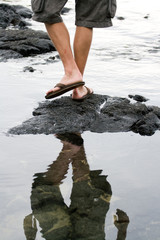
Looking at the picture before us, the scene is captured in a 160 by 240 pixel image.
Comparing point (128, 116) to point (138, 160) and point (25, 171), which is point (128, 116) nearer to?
point (138, 160)

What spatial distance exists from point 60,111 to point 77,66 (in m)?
0.46

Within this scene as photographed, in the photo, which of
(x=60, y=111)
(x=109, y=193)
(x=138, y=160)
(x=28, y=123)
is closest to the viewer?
(x=109, y=193)

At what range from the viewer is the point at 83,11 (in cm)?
394

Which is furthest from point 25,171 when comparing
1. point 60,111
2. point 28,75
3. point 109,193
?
point 28,75

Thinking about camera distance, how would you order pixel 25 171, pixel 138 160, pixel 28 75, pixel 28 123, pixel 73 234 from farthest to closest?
pixel 28 75
pixel 28 123
pixel 138 160
pixel 25 171
pixel 73 234

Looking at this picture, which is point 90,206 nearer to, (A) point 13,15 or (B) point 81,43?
(B) point 81,43

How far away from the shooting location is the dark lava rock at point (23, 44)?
21.4 feet

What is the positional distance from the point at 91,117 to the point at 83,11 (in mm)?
894

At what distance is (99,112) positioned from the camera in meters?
4.19

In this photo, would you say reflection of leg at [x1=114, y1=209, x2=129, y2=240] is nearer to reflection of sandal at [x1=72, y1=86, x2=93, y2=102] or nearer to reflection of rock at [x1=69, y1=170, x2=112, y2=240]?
reflection of rock at [x1=69, y1=170, x2=112, y2=240]

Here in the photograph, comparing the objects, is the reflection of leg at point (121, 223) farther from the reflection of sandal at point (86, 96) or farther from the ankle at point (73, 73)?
the reflection of sandal at point (86, 96)

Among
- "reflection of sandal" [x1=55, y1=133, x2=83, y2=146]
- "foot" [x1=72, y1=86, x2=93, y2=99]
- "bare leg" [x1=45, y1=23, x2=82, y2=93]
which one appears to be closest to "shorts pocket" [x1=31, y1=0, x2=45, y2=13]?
"bare leg" [x1=45, y1=23, x2=82, y2=93]

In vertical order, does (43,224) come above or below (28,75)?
above

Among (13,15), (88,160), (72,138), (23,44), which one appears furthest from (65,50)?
(13,15)
